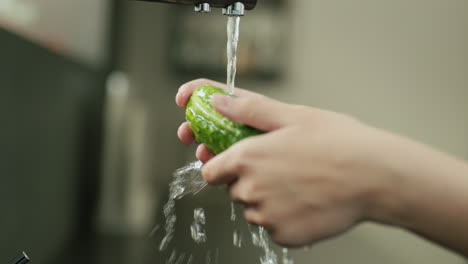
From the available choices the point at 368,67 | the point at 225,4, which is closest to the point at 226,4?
the point at 225,4

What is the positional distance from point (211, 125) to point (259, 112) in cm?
13

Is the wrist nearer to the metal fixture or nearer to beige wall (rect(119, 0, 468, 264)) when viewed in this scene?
the metal fixture

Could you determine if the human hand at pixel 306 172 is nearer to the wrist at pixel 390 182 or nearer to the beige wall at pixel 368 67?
the wrist at pixel 390 182

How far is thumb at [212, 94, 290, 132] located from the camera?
670mm

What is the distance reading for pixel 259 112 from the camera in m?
0.67

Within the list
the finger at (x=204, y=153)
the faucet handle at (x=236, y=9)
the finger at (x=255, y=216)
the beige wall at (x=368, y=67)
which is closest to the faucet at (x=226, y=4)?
the faucet handle at (x=236, y=9)

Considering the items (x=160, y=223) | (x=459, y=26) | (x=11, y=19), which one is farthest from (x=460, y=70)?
(x=11, y=19)

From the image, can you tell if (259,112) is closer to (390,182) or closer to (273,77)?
(390,182)

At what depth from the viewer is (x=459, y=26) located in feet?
Result: 11.1

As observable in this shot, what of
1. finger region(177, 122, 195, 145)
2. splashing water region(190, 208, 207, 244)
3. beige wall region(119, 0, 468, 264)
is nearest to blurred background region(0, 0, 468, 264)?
beige wall region(119, 0, 468, 264)

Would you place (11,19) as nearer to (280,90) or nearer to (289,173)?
(289,173)

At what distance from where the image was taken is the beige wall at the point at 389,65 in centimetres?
339

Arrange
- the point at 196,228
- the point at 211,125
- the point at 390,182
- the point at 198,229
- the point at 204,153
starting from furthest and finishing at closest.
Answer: the point at 196,228 → the point at 198,229 → the point at 204,153 → the point at 211,125 → the point at 390,182

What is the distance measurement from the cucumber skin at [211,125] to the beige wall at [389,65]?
2618mm
